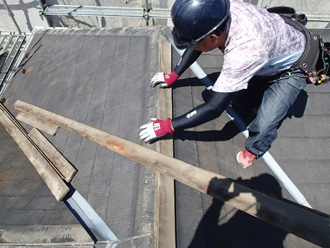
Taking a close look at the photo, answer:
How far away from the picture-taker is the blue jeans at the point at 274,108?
3402mm

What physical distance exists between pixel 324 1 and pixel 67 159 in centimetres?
1633

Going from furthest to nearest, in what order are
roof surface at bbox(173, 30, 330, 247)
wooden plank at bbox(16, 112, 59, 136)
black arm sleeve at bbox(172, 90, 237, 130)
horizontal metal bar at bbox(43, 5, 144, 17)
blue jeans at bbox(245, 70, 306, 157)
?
horizontal metal bar at bbox(43, 5, 144, 17) → wooden plank at bbox(16, 112, 59, 136) → blue jeans at bbox(245, 70, 306, 157) → roof surface at bbox(173, 30, 330, 247) → black arm sleeve at bbox(172, 90, 237, 130)

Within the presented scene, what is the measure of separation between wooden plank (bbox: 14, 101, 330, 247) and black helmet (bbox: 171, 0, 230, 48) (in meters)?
1.42

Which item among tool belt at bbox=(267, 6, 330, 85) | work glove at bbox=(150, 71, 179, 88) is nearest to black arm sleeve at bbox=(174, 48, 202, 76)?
work glove at bbox=(150, 71, 179, 88)

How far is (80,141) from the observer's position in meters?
3.77

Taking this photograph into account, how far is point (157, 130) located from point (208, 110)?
738mm

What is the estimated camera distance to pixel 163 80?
3.83 m

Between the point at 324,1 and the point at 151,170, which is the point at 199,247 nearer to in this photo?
the point at 151,170

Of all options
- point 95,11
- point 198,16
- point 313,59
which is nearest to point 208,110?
point 198,16

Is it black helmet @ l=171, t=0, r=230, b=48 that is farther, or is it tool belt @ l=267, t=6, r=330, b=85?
tool belt @ l=267, t=6, r=330, b=85

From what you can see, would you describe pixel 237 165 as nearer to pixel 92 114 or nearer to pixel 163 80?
pixel 163 80

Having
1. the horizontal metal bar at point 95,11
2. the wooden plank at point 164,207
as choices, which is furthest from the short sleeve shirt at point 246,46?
the horizontal metal bar at point 95,11

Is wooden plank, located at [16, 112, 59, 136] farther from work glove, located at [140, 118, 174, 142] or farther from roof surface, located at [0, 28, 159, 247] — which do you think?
work glove, located at [140, 118, 174, 142]

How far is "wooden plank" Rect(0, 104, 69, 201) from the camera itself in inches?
125
